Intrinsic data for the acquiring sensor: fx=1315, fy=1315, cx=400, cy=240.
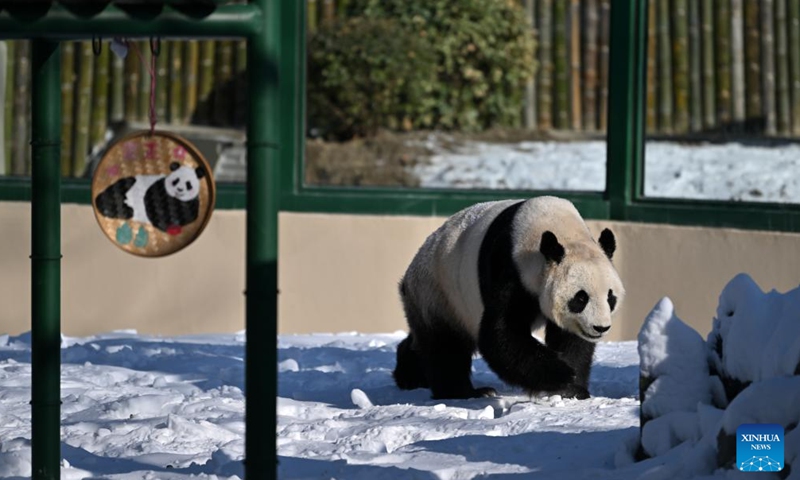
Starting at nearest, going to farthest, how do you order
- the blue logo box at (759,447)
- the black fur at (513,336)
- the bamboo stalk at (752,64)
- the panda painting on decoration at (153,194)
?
the blue logo box at (759,447)
the black fur at (513,336)
the panda painting on decoration at (153,194)
the bamboo stalk at (752,64)

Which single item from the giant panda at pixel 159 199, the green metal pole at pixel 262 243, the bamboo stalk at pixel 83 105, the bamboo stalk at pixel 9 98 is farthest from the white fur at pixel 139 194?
the green metal pole at pixel 262 243

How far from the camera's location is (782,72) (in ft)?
28.7

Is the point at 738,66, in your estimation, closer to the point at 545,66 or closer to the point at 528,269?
the point at 545,66

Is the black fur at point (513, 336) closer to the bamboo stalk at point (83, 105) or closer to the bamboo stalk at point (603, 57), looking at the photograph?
the bamboo stalk at point (603, 57)

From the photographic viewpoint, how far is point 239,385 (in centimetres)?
679

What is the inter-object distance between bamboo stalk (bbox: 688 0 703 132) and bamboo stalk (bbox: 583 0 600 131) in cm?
64

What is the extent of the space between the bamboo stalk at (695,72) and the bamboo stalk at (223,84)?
126 inches

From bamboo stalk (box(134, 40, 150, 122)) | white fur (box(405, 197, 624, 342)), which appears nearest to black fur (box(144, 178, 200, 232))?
white fur (box(405, 197, 624, 342))

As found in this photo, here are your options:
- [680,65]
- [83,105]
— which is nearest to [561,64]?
[680,65]

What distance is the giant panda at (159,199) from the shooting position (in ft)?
24.7

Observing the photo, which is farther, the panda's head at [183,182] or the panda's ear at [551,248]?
the panda's head at [183,182]

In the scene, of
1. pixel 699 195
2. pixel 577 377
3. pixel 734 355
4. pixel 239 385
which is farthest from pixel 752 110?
pixel 734 355

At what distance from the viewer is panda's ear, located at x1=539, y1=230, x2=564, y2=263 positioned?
18.7 feet

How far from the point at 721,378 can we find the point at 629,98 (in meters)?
4.31
